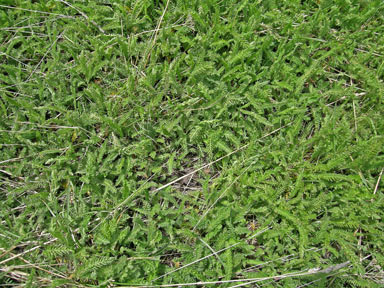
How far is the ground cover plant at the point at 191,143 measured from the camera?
211 cm

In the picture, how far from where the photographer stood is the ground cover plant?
211cm

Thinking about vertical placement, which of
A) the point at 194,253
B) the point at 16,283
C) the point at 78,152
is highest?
the point at 78,152

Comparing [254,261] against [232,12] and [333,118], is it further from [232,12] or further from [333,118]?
[232,12]

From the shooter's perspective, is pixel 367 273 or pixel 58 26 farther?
pixel 58 26

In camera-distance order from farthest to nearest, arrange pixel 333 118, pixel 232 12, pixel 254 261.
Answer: pixel 232 12 < pixel 333 118 < pixel 254 261

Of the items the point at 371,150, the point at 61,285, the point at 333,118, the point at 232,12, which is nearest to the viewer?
the point at 61,285

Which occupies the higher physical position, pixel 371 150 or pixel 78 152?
pixel 371 150

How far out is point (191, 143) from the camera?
242 centimetres

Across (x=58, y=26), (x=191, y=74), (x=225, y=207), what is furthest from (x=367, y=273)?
(x=58, y=26)

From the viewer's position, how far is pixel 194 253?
2092 mm

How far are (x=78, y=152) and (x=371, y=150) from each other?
7.11 feet

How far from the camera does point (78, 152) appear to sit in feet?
7.75

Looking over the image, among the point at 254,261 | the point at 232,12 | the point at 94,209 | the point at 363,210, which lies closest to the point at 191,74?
the point at 232,12

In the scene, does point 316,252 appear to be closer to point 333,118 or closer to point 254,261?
point 254,261
